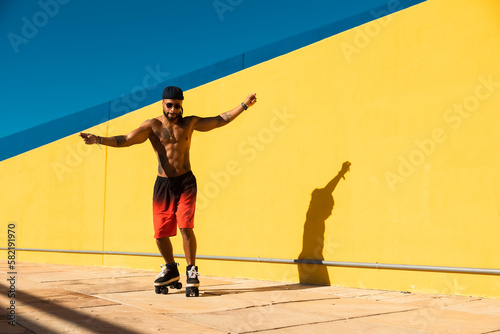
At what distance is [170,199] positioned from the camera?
14.7 ft

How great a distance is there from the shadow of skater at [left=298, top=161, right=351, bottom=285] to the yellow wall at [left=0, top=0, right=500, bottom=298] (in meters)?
0.02

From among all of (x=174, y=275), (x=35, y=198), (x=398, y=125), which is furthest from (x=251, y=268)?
(x=35, y=198)

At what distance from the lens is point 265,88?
5.60 metres

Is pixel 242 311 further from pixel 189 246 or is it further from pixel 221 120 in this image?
pixel 221 120

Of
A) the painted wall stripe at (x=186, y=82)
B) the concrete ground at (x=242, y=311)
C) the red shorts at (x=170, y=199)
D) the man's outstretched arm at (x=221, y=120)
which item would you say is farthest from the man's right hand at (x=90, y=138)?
the painted wall stripe at (x=186, y=82)

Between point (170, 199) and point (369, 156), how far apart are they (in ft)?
6.11

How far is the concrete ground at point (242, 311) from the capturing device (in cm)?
274

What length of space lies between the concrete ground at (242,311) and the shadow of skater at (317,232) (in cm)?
23

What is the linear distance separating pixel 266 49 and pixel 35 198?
6.11 m

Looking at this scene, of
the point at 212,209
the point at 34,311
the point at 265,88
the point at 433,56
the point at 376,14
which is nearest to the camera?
the point at 34,311

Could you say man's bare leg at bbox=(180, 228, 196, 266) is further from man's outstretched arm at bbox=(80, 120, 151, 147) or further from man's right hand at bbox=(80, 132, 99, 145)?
man's right hand at bbox=(80, 132, 99, 145)

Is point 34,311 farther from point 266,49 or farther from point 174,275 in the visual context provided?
point 266,49

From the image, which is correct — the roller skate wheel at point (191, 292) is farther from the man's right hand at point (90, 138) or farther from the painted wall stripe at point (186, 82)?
the painted wall stripe at point (186, 82)

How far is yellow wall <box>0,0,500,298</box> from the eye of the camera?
388 centimetres
